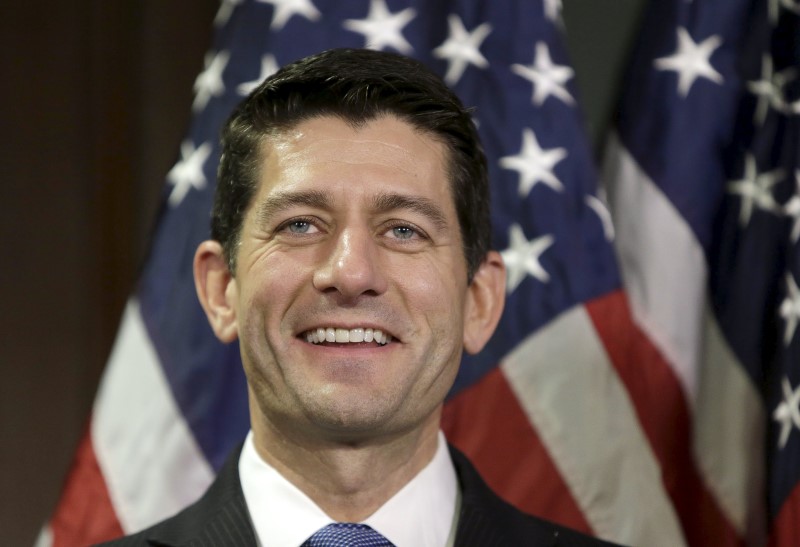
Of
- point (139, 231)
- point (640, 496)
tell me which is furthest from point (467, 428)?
point (139, 231)

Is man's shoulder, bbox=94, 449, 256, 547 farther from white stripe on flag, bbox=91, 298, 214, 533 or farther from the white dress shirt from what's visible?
white stripe on flag, bbox=91, 298, 214, 533

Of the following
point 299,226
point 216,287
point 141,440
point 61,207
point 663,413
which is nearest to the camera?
point 299,226

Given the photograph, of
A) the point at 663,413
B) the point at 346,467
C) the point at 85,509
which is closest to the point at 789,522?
the point at 663,413

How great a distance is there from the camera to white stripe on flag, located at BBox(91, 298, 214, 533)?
2.23m

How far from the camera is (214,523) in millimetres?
1654

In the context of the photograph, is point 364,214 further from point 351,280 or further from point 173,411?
point 173,411

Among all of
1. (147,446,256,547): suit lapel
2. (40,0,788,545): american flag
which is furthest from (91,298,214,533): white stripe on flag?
(147,446,256,547): suit lapel

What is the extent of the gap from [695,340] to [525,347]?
1.28 ft

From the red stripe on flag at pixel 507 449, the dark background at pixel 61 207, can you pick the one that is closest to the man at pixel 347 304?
the red stripe on flag at pixel 507 449

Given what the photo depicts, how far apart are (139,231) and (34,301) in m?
0.31

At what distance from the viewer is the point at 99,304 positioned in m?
2.64

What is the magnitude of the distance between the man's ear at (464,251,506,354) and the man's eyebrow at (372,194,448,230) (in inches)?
7.2

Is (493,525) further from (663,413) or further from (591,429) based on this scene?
(663,413)

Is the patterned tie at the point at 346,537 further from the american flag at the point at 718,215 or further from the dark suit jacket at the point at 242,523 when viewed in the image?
the american flag at the point at 718,215
